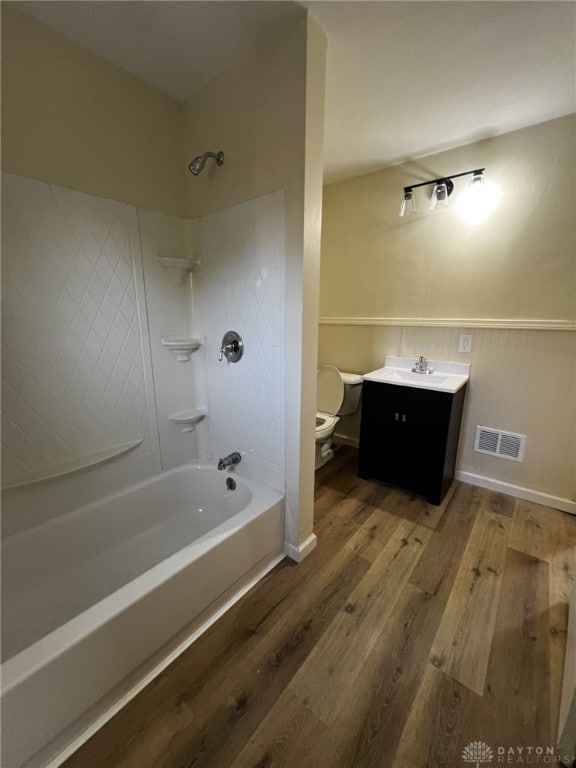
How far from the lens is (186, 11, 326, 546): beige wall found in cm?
119

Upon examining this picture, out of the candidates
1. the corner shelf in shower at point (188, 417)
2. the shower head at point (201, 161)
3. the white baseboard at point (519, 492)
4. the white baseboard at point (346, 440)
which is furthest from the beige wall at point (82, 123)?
the white baseboard at point (519, 492)

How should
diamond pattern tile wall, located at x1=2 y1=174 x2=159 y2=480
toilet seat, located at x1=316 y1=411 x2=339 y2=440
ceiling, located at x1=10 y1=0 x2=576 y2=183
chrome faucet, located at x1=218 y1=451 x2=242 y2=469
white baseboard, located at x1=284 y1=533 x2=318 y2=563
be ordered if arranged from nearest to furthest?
ceiling, located at x1=10 y1=0 x2=576 y2=183
diamond pattern tile wall, located at x1=2 y1=174 x2=159 y2=480
white baseboard, located at x1=284 y1=533 x2=318 y2=563
chrome faucet, located at x1=218 y1=451 x2=242 y2=469
toilet seat, located at x1=316 y1=411 x2=339 y2=440

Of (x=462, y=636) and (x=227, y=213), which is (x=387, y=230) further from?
(x=462, y=636)

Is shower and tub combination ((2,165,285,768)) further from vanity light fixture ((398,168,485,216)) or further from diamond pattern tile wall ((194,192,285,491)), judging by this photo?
vanity light fixture ((398,168,485,216))

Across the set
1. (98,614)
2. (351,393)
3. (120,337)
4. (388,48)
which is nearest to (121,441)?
(120,337)

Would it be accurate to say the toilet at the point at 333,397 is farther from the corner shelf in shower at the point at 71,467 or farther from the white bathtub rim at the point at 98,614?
the corner shelf in shower at the point at 71,467

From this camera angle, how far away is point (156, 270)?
1.63 meters

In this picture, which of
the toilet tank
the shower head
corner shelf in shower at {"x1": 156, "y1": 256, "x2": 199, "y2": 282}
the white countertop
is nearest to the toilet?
the toilet tank

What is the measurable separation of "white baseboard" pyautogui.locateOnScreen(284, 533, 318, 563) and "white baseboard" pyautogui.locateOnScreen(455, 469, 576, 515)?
1354mm

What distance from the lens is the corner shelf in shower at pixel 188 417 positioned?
5.98ft

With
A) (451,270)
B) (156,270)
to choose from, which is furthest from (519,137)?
(156,270)

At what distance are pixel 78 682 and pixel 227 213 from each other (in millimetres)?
1894

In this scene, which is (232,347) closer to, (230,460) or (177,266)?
(177,266)

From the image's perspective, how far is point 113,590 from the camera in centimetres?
140
